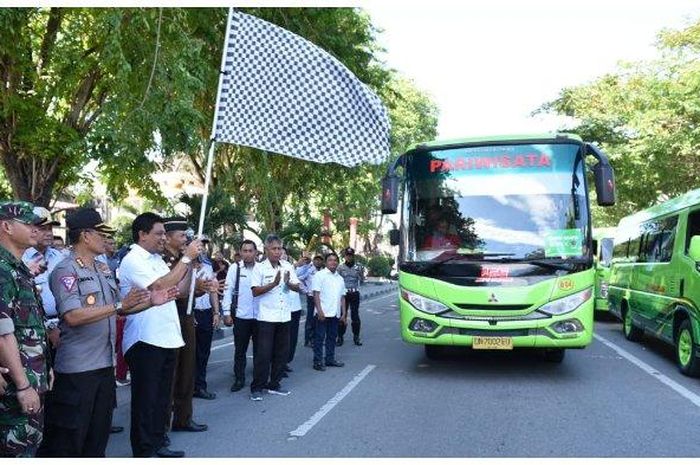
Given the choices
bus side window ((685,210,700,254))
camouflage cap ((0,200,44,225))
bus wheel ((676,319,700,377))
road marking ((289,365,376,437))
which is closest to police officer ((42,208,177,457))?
camouflage cap ((0,200,44,225))

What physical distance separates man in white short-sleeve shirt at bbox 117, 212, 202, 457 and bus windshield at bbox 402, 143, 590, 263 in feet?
13.2

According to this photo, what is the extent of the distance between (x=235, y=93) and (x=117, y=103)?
3.22 metres

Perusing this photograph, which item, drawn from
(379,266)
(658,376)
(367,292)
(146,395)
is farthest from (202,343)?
(379,266)

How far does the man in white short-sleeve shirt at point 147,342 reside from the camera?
4727mm

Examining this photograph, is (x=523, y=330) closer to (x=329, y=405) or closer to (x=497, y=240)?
(x=497, y=240)

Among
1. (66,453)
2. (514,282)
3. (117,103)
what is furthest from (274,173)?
(66,453)

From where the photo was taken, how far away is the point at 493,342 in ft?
25.1

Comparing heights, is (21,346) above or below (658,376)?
above

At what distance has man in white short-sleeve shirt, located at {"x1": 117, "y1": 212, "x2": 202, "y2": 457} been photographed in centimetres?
473

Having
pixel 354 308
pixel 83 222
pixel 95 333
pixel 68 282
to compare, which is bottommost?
pixel 354 308

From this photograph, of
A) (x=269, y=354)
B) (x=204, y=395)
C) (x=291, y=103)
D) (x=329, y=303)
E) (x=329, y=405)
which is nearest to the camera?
(x=291, y=103)

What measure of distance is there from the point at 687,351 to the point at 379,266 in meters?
34.9

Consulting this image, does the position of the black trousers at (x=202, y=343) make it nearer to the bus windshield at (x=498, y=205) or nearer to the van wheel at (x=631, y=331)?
the bus windshield at (x=498, y=205)
